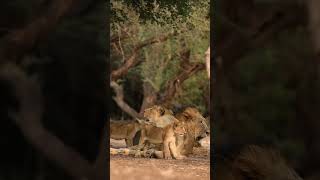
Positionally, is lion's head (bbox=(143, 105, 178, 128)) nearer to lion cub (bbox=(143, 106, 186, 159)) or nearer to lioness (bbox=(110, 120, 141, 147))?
lion cub (bbox=(143, 106, 186, 159))

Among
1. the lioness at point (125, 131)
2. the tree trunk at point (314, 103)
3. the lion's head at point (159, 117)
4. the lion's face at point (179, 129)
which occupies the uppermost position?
the tree trunk at point (314, 103)

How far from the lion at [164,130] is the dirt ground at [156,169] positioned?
25 cm

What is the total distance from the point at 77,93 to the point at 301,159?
126cm

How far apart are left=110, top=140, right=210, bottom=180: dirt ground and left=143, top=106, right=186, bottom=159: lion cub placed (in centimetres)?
24

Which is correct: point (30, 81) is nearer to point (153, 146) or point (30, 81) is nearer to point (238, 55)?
point (238, 55)

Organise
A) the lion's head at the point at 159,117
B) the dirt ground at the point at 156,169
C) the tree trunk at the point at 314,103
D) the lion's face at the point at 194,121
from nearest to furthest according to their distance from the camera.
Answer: the tree trunk at the point at 314,103, the dirt ground at the point at 156,169, the lion's head at the point at 159,117, the lion's face at the point at 194,121

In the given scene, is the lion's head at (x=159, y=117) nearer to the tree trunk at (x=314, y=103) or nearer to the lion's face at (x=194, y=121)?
the lion's face at (x=194, y=121)

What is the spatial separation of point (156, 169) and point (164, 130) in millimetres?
1121

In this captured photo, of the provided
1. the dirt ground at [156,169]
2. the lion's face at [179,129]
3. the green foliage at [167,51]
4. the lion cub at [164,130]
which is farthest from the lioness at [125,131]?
the green foliage at [167,51]

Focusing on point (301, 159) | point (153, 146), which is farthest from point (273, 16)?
point (153, 146)

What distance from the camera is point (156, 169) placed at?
6.51 meters

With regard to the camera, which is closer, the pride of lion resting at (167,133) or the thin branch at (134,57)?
the pride of lion resting at (167,133)

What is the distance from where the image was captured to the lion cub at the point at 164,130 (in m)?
7.44

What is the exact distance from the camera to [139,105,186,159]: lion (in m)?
7.44
